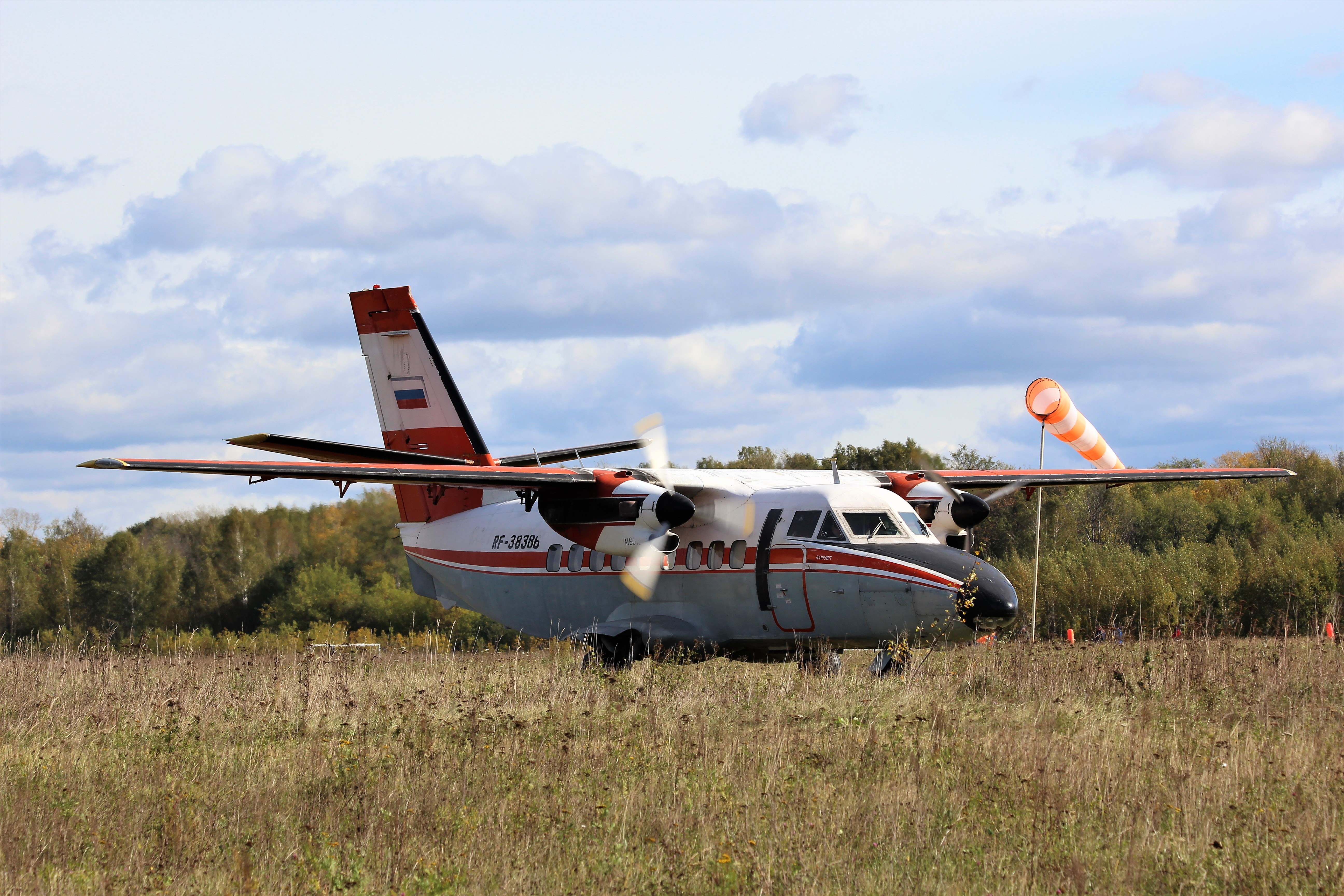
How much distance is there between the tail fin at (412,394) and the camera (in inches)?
843

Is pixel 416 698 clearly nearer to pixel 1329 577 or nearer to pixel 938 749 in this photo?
pixel 938 749

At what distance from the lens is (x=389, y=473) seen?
16297 mm

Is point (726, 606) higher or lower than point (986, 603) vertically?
lower

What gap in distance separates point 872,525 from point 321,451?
7745mm

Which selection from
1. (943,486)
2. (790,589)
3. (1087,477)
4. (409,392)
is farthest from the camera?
(409,392)

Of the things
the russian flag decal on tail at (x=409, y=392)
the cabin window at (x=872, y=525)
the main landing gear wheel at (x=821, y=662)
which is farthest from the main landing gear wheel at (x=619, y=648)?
the russian flag decal on tail at (x=409, y=392)

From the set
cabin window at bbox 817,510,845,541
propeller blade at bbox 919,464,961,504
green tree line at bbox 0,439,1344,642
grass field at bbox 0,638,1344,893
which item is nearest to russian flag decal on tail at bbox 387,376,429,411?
grass field at bbox 0,638,1344,893

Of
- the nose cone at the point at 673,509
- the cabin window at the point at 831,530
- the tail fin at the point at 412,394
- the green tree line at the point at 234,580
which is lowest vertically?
the green tree line at the point at 234,580

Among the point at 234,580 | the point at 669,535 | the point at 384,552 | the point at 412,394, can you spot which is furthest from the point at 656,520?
the point at 234,580

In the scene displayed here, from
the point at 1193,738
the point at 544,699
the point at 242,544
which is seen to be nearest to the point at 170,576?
the point at 242,544

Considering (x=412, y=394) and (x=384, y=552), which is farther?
(x=384, y=552)

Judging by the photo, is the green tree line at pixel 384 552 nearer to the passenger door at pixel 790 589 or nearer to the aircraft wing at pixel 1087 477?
the aircraft wing at pixel 1087 477

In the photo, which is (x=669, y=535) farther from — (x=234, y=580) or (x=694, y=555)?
(x=234, y=580)

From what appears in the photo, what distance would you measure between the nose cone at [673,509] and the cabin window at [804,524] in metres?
1.36
